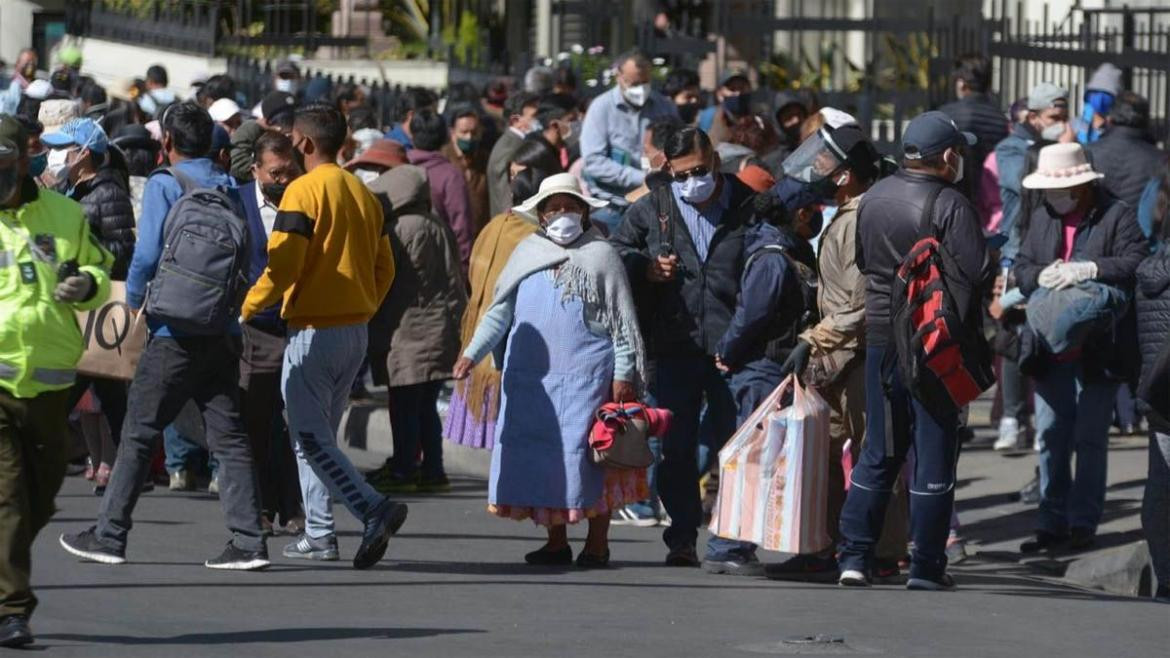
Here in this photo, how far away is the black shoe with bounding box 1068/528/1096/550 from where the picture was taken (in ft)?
38.1

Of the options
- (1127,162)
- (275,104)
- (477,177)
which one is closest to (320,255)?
(275,104)

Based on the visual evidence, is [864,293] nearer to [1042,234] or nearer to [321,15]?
[1042,234]

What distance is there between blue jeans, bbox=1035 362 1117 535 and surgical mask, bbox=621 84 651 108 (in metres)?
3.91

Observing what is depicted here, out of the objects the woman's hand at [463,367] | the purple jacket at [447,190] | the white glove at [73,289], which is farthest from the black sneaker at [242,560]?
the purple jacket at [447,190]

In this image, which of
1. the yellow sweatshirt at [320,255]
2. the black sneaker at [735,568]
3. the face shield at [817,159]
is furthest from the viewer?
the black sneaker at [735,568]

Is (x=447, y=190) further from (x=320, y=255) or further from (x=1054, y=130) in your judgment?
(x=320, y=255)

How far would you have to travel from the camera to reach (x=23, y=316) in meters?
8.05

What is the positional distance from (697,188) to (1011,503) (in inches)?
138

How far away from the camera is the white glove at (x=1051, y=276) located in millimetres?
11391

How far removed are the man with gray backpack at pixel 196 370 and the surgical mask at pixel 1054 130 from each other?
6.23 metres

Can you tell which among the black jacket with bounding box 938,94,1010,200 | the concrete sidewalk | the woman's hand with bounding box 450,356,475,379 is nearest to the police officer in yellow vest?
the woman's hand with bounding box 450,356,475,379

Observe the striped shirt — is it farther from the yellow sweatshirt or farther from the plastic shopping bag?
the yellow sweatshirt

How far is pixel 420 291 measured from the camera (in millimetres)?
13062

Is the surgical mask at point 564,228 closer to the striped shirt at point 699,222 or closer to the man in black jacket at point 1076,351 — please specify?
the striped shirt at point 699,222
